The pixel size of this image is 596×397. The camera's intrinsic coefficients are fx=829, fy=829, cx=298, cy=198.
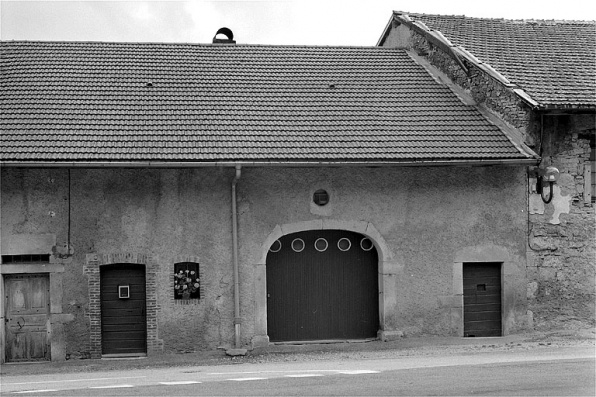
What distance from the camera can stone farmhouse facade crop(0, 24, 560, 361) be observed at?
15094mm

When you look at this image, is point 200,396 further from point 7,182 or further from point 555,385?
point 7,182

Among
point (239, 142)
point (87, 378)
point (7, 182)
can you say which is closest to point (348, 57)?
point (239, 142)

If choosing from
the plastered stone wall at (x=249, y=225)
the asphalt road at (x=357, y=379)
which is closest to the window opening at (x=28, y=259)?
the plastered stone wall at (x=249, y=225)

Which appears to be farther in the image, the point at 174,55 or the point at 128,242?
the point at 174,55

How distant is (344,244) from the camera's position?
16219mm

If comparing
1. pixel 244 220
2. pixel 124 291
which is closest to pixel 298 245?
pixel 244 220

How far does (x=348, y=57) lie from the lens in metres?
19.7

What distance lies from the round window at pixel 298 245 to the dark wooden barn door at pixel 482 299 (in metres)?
3.21

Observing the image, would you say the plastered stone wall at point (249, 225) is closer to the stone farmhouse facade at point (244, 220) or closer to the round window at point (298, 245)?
the stone farmhouse facade at point (244, 220)

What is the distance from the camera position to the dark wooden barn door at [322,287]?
631 inches

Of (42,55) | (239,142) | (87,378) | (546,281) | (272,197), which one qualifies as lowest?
(87,378)

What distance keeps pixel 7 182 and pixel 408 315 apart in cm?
784

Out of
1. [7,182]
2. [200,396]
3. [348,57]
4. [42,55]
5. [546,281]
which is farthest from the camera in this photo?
[348,57]

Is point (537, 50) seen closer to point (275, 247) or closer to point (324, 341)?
point (275, 247)
